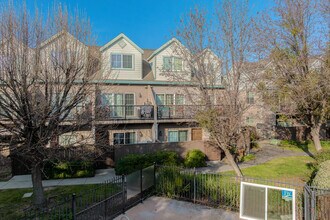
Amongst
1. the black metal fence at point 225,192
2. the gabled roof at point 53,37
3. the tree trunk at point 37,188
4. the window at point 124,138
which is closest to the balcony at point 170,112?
the window at point 124,138

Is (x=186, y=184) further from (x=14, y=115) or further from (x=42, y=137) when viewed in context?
(x=14, y=115)

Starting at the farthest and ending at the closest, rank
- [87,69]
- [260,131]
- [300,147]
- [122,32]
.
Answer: [260,131] → [300,147] → [122,32] → [87,69]

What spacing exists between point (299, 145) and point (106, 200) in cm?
2065

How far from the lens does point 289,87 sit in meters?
13.5

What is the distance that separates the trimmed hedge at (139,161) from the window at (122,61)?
8194 millimetres

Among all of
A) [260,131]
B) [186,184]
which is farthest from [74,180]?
[260,131]

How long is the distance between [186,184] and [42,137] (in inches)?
233

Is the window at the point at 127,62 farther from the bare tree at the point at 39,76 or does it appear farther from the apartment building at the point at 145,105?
the bare tree at the point at 39,76

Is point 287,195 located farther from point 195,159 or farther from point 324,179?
point 195,159

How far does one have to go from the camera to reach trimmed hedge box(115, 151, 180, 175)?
39.8 ft

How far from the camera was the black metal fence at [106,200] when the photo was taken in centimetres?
612

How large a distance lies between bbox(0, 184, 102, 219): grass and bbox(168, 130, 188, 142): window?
861 cm

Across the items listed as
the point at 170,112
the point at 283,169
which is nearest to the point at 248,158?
the point at 283,169

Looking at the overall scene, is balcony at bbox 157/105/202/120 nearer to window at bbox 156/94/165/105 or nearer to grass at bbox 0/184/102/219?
window at bbox 156/94/165/105
